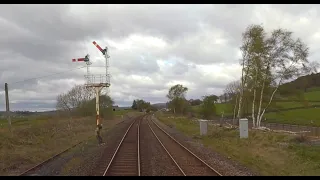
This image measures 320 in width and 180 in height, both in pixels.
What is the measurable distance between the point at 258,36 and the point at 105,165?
990 inches

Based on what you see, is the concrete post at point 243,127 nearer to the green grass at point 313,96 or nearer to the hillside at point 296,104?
the hillside at point 296,104

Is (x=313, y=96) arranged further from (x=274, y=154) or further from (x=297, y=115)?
(x=274, y=154)

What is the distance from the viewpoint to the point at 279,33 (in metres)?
36.4

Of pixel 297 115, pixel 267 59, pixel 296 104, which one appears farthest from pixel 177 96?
pixel 267 59

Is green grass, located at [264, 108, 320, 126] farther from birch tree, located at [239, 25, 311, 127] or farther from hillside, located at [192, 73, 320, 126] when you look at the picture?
birch tree, located at [239, 25, 311, 127]

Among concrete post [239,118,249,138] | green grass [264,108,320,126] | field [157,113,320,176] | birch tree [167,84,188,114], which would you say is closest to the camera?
field [157,113,320,176]

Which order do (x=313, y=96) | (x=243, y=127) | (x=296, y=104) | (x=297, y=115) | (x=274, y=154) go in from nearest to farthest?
(x=274, y=154)
(x=243, y=127)
(x=297, y=115)
(x=296, y=104)
(x=313, y=96)

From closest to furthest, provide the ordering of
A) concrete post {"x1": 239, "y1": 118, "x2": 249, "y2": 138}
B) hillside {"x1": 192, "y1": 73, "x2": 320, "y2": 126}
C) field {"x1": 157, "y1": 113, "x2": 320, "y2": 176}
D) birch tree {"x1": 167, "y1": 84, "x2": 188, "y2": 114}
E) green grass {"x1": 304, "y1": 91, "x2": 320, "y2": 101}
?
field {"x1": 157, "y1": 113, "x2": 320, "y2": 176} → concrete post {"x1": 239, "y1": 118, "x2": 249, "y2": 138} → hillside {"x1": 192, "y1": 73, "x2": 320, "y2": 126} → green grass {"x1": 304, "y1": 91, "x2": 320, "y2": 101} → birch tree {"x1": 167, "y1": 84, "x2": 188, "y2": 114}

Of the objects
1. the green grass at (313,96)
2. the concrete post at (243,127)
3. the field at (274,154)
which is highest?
the green grass at (313,96)

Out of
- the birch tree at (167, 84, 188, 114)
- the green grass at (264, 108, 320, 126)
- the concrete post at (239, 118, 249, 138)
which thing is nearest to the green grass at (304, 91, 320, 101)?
the green grass at (264, 108, 320, 126)

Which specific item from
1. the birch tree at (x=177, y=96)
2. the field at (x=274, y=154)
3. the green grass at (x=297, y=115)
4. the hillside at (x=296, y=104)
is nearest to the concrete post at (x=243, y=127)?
the field at (x=274, y=154)
